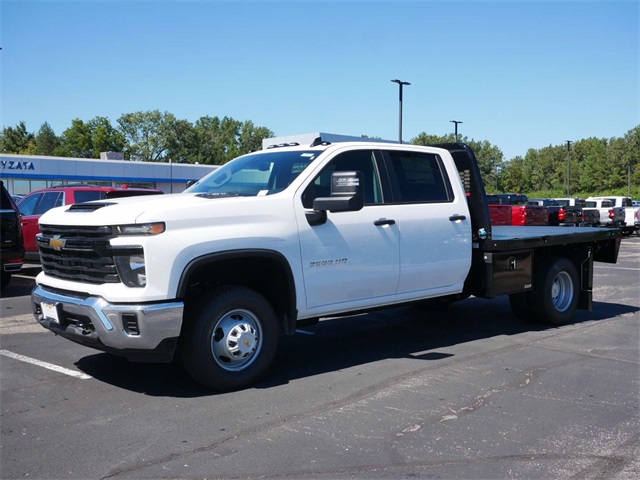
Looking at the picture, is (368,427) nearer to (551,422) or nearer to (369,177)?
(551,422)

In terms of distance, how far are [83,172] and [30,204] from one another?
28.8m

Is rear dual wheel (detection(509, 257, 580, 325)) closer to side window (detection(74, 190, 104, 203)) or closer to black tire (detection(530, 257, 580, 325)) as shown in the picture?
black tire (detection(530, 257, 580, 325))

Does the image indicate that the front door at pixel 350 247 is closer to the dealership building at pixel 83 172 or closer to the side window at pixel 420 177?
the side window at pixel 420 177

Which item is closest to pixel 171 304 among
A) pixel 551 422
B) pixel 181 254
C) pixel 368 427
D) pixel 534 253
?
pixel 181 254

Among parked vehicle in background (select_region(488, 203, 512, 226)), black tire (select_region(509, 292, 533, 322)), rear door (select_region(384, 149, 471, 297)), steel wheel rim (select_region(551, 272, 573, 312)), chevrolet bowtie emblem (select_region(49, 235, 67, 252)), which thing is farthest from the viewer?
parked vehicle in background (select_region(488, 203, 512, 226))

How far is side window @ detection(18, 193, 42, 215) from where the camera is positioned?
1402 cm

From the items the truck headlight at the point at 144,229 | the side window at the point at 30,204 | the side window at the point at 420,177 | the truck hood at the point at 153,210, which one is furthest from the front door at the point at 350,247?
the side window at the point at 30,204

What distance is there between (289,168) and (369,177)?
0.84m

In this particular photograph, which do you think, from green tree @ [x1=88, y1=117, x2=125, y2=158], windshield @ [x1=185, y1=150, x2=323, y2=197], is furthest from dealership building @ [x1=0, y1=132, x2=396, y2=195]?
green tree @ [x1=88, y1=117, x2=125, y2=158]

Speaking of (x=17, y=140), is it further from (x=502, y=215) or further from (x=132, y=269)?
(x=132, y=269)

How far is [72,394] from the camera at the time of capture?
5297 mm

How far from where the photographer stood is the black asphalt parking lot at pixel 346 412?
3.95 m

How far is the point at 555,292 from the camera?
8.50 metres

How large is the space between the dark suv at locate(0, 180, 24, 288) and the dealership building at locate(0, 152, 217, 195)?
83.9ft
